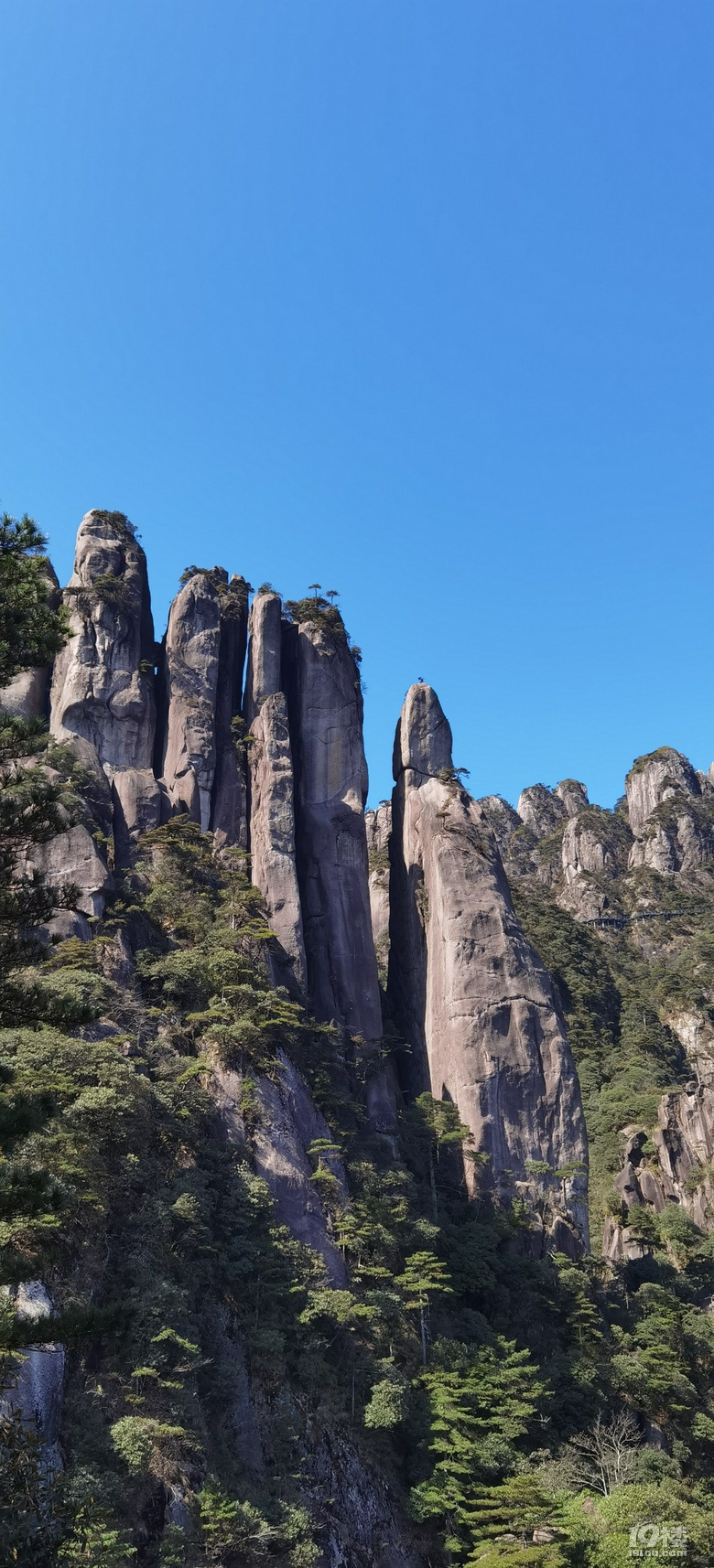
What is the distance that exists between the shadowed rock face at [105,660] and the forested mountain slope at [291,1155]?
0.18 m

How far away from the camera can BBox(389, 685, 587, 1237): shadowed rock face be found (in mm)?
40344

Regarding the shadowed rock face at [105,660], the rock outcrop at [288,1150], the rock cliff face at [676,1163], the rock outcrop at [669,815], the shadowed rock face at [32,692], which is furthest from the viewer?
the rock outcrop at [669,815]

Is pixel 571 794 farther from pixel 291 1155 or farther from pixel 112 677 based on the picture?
pixel 291 1155

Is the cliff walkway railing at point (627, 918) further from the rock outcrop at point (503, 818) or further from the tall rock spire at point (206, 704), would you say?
the tall rock spire at point (206, 704)

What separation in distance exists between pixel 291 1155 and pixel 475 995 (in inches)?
540

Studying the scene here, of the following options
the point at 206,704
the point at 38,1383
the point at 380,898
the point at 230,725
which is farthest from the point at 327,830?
the point at 38,1383

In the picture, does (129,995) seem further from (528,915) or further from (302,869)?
(528,915)

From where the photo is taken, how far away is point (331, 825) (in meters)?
47.0

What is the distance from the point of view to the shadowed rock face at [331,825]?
4356cm

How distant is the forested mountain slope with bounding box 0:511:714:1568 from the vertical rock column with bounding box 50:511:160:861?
176 millimetres

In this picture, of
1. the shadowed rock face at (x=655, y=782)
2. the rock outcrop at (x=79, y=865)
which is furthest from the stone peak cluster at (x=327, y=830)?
the shadowed rock face at (x=655, y=782)

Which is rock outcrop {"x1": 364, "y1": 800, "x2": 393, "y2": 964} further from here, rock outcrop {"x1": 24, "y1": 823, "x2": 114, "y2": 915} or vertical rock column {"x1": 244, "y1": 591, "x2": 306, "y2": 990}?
rock outcrop {"x1": 24, "y1": 823, "x2": 114, "y2": 915}

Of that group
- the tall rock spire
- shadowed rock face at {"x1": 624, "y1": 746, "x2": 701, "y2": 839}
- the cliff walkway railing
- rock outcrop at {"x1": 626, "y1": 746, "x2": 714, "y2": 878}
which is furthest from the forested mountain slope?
shadowed rock face at {"x1": 624, "y1": 746, "x2": 701, "y2": 839}

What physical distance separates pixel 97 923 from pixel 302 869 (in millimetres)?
12402
